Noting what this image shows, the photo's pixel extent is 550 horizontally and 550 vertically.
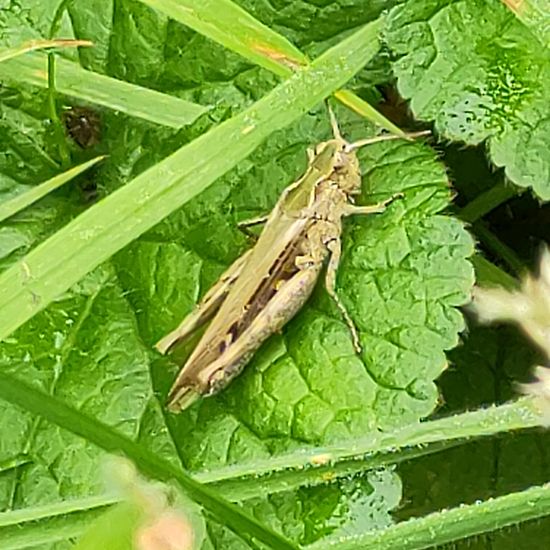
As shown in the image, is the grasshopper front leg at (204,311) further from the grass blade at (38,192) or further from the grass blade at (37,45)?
the grass blade at (37,45)

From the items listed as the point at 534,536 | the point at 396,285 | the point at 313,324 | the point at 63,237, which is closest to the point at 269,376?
the point at 313,324

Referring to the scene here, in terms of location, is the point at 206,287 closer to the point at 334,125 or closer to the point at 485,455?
the point at 334,125

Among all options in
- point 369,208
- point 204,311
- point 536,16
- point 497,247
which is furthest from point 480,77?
point 204,311

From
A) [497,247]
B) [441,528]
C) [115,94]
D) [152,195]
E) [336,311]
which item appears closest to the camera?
[441,528]

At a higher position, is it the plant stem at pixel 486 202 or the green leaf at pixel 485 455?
the plant stem at pixel 486 202

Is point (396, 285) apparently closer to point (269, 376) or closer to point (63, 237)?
point (269, 376)

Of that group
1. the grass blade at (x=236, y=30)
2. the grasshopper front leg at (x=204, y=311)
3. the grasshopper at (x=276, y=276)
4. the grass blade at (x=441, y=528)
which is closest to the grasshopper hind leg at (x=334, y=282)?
the grasshopper at (x=276, y=276)

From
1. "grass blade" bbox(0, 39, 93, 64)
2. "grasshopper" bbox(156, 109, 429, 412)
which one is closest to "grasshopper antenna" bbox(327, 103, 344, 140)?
A: "grasshopper" bbox(156, 109, 429, 412)
